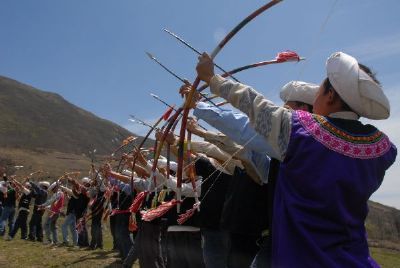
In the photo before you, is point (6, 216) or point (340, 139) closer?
point (340, 139)

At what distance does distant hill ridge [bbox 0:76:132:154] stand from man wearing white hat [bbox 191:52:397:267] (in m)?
80.3

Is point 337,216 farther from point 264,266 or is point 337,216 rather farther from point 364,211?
point 264,266

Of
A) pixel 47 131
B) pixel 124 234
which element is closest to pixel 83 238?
pixel 124 234

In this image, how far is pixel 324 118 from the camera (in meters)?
2.43

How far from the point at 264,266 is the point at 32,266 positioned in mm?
8845

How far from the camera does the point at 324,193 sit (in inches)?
89.1

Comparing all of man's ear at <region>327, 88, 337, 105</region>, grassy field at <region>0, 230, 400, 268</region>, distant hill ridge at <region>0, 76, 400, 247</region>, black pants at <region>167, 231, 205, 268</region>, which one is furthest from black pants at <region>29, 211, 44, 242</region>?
distant hill ridge at <region>0, 76, 400, 247</region>

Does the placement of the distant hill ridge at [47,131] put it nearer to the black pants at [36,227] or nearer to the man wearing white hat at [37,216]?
the man wearing white hat at [37,216]

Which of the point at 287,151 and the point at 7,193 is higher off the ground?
the point at 7,193

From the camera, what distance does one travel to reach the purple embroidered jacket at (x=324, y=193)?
7.45 ft

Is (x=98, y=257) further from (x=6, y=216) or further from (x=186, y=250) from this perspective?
(x=6, y=216)

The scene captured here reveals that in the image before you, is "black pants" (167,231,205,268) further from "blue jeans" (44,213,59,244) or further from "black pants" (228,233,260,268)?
"blue jeans" (44,213,59,244)

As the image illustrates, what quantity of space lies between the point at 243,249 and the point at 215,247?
3.27 feet

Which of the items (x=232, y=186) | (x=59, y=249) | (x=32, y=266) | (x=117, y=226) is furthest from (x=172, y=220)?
(x=59, y=249)
